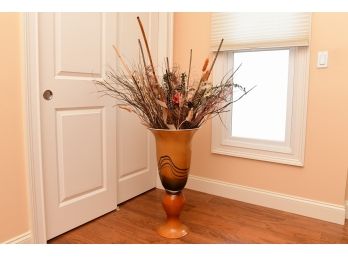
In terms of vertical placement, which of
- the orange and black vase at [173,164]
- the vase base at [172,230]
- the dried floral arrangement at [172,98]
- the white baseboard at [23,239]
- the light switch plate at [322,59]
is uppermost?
the light switch plate at [322,59]

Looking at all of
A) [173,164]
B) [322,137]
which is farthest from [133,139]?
[322,137]

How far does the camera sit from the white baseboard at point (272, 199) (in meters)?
2.00

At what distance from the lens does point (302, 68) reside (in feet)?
6.64

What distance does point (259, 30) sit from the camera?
2096 mm

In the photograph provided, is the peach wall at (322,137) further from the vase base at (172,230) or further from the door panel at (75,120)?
the door panel at (75,120)

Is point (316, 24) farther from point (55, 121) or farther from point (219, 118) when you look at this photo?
point (55, 121)

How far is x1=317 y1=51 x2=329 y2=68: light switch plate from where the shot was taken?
191cm

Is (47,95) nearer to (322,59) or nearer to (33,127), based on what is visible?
(33,127)

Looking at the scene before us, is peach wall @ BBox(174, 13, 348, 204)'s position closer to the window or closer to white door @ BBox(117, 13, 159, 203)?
the window

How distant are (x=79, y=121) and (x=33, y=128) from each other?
0.32 metres

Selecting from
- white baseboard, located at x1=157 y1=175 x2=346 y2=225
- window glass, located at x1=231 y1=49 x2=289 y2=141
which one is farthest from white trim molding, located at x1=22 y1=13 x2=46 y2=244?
window glass, located at x1=231 y1=49 x2=289 y2=141

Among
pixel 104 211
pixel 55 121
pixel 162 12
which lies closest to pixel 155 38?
pixel 162 12

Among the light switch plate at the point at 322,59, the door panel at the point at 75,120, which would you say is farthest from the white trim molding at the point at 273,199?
the light switch plate at the point at 322,59

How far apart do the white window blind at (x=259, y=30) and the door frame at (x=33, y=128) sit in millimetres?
1378
